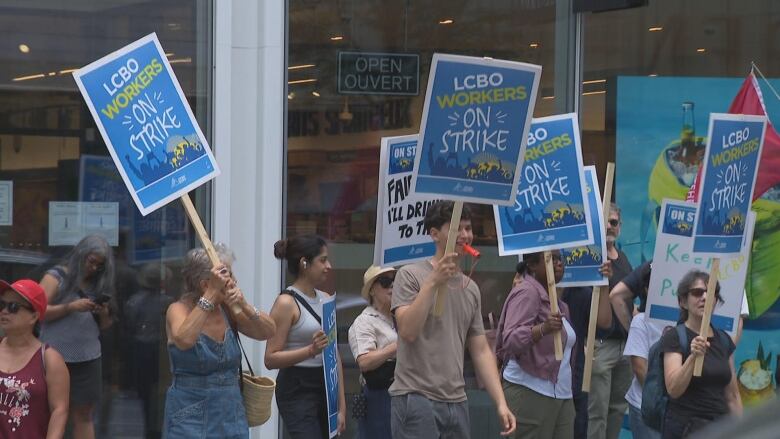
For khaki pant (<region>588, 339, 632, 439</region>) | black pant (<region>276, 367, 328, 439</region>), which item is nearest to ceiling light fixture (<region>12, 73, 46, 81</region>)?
black pant (<region>276, 367, 328, 439</region>)

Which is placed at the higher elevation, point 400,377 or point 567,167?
point 567,167

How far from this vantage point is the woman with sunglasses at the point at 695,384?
7254 millimetres

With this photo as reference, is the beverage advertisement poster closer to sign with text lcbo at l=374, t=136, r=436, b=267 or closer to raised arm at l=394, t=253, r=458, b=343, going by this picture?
sign with text lcbo at l=374, t=136, r=436, b=267

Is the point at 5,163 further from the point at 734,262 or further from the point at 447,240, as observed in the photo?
the point at 734,262

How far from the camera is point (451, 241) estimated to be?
6500 mm

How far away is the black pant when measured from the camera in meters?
7.46

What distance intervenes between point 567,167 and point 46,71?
358 centimetres

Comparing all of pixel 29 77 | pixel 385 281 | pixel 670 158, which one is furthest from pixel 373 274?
pixel 670 158

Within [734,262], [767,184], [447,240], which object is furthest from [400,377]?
[767,184]

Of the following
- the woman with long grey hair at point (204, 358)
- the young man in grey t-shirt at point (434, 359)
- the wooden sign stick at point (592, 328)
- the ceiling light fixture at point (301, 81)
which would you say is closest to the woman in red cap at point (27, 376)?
the woman with long grey hair at point (204, 358)

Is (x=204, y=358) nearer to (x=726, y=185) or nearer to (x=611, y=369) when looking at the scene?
(x=726, y=185)

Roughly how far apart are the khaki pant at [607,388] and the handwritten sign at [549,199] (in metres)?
1.34

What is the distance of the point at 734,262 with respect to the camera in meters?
8.65

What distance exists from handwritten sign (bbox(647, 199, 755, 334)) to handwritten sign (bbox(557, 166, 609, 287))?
35 centimetres
